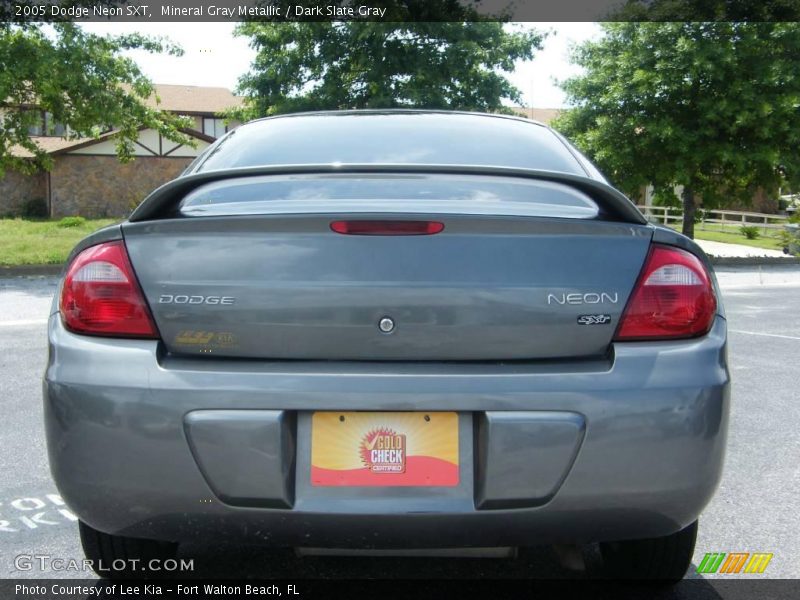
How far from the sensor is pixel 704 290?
2346 millimetres

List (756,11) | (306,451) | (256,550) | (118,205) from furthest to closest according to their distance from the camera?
(118,205)
(756,11)
(256,550)
(306,451)

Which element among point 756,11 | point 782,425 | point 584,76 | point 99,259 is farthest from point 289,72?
point 99,259

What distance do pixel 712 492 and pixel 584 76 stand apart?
2326 cm

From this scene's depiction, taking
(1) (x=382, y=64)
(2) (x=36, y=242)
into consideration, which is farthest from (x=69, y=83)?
(1) (x=382, y=64)

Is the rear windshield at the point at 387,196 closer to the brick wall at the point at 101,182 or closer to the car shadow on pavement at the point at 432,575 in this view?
the car shadow on pavement at the point at 432,575

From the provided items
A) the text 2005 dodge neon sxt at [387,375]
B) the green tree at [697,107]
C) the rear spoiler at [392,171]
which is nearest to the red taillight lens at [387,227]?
the text 2005 dodge neon sxt at [387,375]

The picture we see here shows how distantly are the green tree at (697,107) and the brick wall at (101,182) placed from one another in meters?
21.4

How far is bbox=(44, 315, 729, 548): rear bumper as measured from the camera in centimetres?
209

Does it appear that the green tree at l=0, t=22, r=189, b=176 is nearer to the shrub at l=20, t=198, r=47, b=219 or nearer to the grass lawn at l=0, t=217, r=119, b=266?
the grass lawn at l=0, t=217, r=119, b=266

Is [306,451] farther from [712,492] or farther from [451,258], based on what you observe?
[712,492]

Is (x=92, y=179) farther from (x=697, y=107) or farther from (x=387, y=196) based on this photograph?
(x=387, y=196)

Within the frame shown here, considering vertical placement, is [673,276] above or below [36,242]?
above

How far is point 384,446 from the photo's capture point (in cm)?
211

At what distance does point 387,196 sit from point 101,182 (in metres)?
38.1
